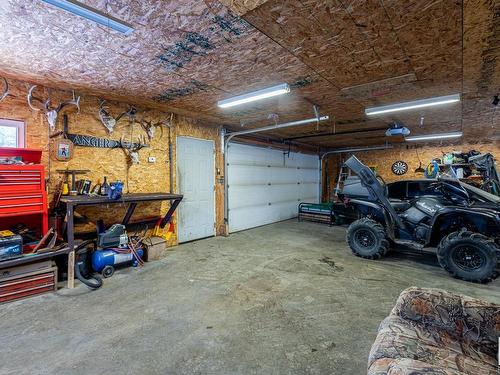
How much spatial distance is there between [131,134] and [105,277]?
2325 mm

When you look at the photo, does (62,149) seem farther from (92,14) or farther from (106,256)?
(92,14)

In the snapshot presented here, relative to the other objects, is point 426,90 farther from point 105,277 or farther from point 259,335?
point 105,277

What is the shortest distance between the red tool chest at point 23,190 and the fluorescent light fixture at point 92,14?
1.95 meters

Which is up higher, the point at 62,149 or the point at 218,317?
the point at 62,149

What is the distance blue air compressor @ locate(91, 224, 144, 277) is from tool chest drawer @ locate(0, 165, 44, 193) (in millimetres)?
991

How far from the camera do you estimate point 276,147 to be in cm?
785

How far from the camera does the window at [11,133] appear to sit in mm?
3114

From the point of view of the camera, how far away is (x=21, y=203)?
283cm

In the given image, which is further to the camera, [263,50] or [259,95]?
[259,95]

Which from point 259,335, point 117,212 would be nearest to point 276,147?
point 117,212

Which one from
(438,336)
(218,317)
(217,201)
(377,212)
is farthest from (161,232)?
(438,336)

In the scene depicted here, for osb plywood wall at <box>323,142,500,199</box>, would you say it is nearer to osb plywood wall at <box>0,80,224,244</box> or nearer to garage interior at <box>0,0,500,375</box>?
garage interior at <box>0,0,500,375</box>

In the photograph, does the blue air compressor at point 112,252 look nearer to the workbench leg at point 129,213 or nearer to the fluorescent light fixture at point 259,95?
the workbench leg at point 129,213

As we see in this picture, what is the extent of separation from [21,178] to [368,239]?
4991 millimetres
